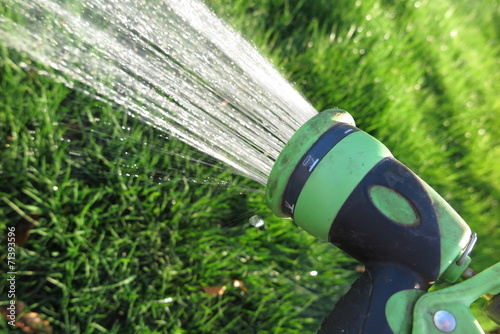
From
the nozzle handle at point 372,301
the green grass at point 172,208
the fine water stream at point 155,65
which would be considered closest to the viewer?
the nozzle handle at point 372,301

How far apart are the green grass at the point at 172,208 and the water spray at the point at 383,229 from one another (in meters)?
0.74

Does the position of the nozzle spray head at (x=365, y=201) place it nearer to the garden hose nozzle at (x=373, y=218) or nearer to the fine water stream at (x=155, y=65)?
the garden hose nozzle at (x=373, y=218)

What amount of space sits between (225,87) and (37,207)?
2.68 feet

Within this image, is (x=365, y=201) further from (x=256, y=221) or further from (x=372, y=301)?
(x=256, y=221)

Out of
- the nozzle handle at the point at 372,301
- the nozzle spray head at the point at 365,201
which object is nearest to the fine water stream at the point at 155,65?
the nozzle spray head at the point at 365,201

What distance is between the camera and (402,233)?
1335 millimetres

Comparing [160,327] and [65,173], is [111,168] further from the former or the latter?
[160,327]

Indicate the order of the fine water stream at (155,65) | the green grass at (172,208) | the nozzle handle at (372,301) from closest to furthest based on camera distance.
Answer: the nozzle handle at (372,301) < the green grass at (172,208) < the fine water stream at (155,65)

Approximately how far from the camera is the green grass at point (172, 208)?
1.86 meters

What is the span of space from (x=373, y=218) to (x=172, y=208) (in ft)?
3.06

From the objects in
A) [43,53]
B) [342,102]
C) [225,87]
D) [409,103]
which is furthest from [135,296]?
[409,103]

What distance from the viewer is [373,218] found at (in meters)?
1.34

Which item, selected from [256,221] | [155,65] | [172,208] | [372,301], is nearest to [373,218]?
[372,301]

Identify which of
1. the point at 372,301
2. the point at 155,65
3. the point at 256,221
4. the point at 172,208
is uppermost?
the point at 372,301
